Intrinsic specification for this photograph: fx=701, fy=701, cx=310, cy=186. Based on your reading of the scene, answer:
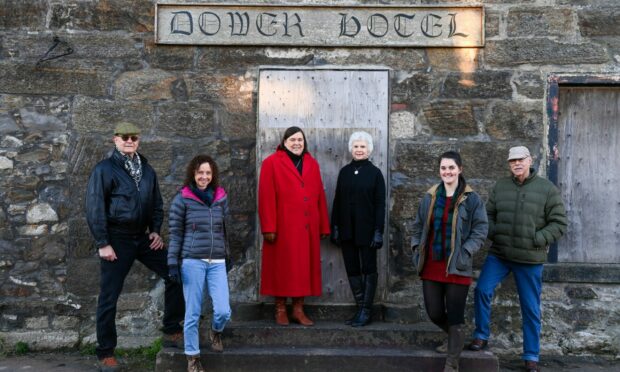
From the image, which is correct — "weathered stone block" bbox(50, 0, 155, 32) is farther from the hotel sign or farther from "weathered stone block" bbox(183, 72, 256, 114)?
"weathered stone block" bbox(183, 72, 256, 114)

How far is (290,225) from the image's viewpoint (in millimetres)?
5754

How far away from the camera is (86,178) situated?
621cm

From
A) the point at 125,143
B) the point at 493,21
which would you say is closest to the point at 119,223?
the point at 125,143

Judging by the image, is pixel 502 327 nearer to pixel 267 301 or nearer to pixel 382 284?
pixel 382 284

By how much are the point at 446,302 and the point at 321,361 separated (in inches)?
42.2

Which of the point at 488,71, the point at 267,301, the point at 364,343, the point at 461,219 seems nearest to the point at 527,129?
the point at 488,71

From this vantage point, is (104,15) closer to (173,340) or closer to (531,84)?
(173,340)

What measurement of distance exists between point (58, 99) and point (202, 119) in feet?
4.23

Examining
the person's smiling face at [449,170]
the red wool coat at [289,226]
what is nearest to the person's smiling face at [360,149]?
the red wool coat at [289,226]

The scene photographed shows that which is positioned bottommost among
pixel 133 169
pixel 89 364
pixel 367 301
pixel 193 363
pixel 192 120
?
pixel 89 364

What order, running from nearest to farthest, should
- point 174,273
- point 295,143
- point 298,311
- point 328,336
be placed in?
point 174,273 < point 328,336 < point 295,143 < point 298,311

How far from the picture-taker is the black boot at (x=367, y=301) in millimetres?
5734

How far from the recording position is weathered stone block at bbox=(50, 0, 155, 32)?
627 cm

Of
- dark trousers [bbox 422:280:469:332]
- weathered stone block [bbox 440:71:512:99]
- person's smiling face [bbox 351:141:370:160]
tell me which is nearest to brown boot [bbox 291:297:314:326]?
dark trousers [bbox 422:280:469:332]
